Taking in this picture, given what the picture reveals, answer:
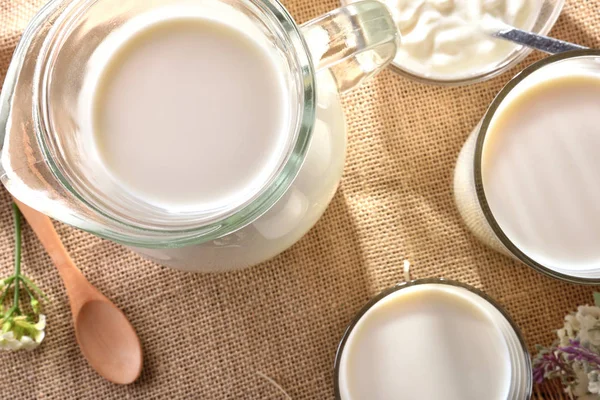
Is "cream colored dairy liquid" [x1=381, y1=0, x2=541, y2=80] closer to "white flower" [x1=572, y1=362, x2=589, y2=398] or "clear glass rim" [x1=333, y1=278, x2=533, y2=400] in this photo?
"clear glass rim" [x1=333, y1=278, x2=533, y2=400]

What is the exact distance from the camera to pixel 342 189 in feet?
3.17

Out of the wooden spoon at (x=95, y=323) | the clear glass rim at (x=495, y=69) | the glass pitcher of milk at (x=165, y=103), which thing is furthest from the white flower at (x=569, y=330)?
the wooden spoon at (x=95, y=323)

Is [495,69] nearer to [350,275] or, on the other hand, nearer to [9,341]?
[350,275]

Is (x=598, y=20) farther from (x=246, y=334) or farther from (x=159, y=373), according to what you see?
(x=159, y=373)

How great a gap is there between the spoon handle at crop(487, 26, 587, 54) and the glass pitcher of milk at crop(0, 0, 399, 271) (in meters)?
0.31

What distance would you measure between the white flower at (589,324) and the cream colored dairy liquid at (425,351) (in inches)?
4.4

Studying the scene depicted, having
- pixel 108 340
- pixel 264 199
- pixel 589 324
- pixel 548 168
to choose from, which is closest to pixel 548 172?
pixel 548 168

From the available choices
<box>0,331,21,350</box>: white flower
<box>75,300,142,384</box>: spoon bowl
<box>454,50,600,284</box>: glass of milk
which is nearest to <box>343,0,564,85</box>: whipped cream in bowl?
<box>454,50,600,284</box>: glass of milk

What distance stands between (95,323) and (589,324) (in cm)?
74

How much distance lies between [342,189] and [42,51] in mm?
497

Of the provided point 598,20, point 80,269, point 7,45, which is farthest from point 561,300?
point 7,45

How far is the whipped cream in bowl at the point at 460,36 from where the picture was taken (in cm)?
92

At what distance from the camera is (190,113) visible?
2.07ft

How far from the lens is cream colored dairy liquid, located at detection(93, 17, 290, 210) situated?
0.63 m
